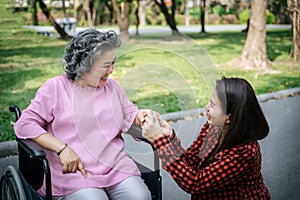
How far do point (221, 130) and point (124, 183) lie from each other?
0.54 m

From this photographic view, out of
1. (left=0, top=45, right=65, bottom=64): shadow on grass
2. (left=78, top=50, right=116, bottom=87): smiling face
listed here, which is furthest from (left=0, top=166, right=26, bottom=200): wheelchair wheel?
(left=0, top=45, right=65, bottom=64): shadow on grass

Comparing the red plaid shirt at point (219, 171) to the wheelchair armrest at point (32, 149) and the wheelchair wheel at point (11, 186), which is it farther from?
the wheelchair wheel at point (11, 186)

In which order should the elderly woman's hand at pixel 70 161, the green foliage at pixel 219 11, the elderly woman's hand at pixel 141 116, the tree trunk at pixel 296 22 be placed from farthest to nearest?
the green foliage at pixel 219 11 → the tree trunk at pixel 296 22 → the elderly woman's hand at pixel 141 116 → the elderly woman's hand at pixel 70 161

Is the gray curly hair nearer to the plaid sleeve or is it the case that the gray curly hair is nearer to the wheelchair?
the wheelchair

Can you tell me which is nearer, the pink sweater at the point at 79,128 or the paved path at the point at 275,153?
the pink sweater at the point at 79,128

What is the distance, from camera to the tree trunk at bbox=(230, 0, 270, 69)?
29.0 ft

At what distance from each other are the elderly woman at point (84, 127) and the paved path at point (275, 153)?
18 cm

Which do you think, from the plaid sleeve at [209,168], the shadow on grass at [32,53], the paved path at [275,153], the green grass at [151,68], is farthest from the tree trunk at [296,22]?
the plaid sleeve at [209,168]

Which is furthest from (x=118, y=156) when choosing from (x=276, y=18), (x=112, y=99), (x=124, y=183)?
(x=276, y=18)

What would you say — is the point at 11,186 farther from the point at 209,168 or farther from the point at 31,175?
the point at 209,168

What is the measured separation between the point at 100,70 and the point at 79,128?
279 millimetres

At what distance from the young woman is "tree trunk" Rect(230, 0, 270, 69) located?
712 cm

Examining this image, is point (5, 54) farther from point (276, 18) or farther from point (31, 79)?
point (276, 18)

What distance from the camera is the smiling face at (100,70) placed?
1985 mm
